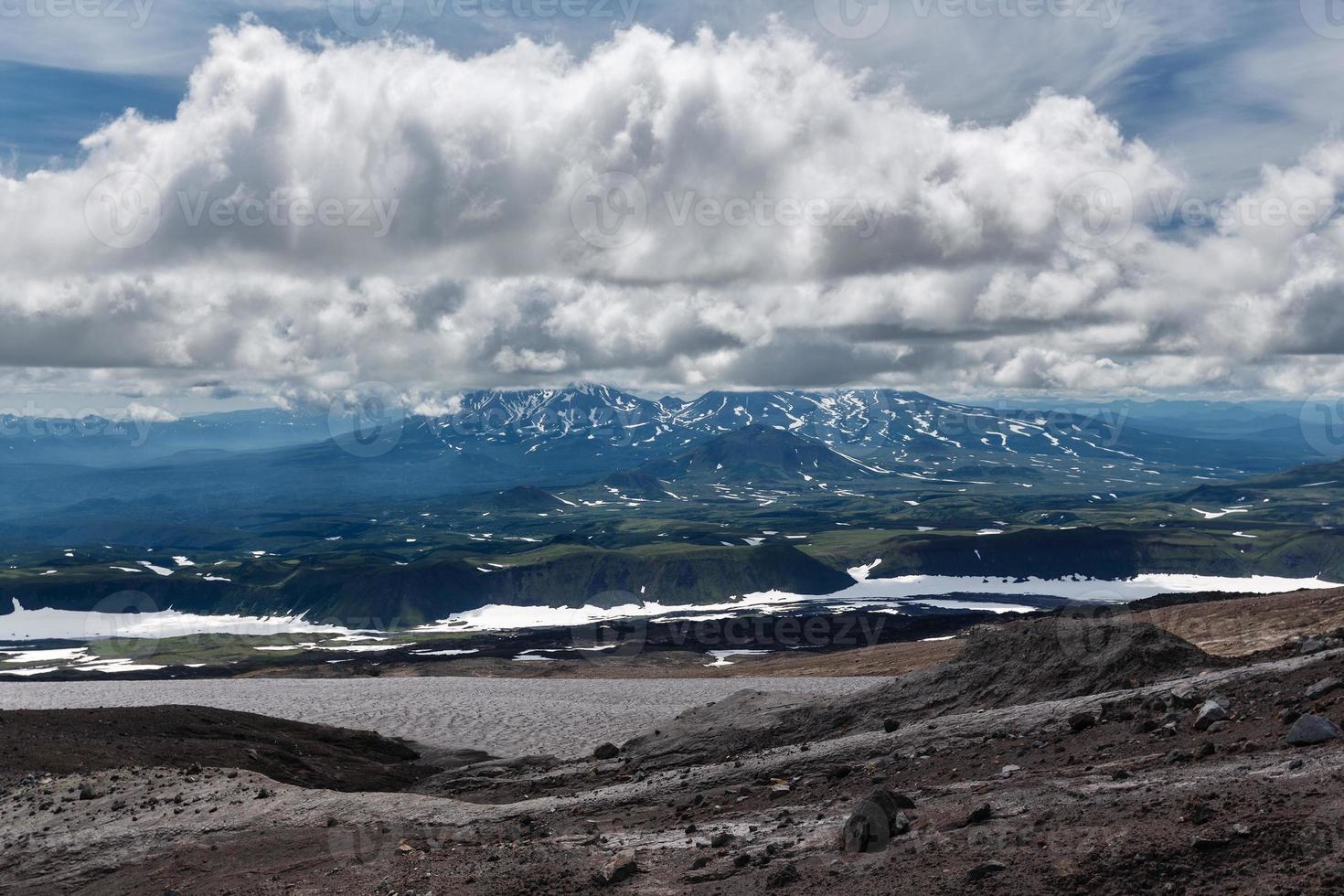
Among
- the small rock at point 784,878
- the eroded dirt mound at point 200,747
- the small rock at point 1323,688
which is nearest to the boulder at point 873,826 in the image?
the small rock at point 784,878

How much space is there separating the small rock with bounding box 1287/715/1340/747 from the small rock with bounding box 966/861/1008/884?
270 inches

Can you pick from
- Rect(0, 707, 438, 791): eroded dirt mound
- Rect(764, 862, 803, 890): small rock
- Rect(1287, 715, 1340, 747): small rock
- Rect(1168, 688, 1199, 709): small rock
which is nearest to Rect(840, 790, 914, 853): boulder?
Rect(764, 862, 803, 890): small rock

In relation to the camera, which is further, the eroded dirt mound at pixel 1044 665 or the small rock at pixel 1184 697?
the eroded dirt mound at pixel 1044 665

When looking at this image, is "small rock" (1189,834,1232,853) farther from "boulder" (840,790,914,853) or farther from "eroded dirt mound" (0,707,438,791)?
"eroded dirt mound" (0,707,438,791)

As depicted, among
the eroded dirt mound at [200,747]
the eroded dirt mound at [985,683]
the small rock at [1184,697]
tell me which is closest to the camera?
the small rock at [1184,697]

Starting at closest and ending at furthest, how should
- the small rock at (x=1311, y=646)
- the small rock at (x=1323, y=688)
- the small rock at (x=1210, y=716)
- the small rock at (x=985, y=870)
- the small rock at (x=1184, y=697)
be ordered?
1. the small rock at (x=985, y=870)
2. the small rock at (x=1323, y=688)
3. the small rock at (x=1210, y=716)
4. the small rock at (x=1184, y=697)
5. the small rock at (x=1311, y=646)

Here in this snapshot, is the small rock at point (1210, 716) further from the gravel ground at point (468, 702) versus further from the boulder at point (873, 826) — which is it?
the gravel ground at point (468, 702)

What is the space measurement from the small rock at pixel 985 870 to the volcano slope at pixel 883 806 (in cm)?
3

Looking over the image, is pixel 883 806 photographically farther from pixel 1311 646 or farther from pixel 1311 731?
pixel 1311 646

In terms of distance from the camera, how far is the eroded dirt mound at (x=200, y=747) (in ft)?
115

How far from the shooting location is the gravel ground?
53375 millimetres

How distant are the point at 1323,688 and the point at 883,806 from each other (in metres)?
9.75

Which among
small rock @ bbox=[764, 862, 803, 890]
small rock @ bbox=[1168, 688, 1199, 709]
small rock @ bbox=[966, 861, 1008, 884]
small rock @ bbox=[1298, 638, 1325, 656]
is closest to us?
small rock @ bbox=[966, 861, 1008, 884]

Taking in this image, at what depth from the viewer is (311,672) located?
6624 inches
